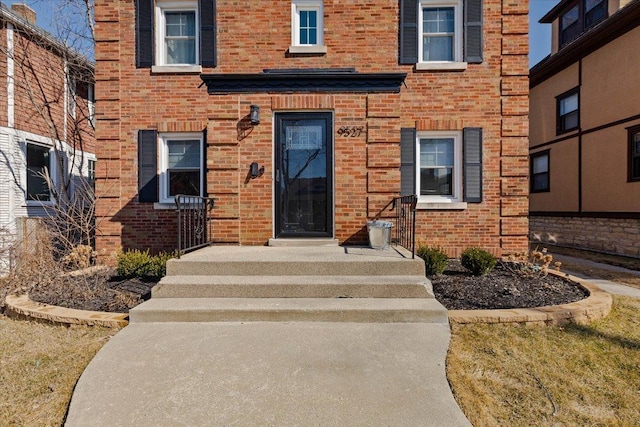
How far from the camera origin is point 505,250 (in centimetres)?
653

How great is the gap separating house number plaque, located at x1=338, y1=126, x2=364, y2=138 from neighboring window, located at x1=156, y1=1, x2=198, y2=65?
328 centimetres

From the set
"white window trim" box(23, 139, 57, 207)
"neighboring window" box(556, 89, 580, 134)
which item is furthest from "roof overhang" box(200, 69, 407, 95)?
"neighboring window" box(556, 89, 580, 134)

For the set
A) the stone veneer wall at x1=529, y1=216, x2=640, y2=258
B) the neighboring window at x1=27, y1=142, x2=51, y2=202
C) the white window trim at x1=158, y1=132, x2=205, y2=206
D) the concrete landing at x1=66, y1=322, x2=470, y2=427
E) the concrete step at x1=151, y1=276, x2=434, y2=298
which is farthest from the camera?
the stone veneer wall at x1=529, y1=216, x2=640, y2=258

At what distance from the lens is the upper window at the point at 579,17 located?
10.7m

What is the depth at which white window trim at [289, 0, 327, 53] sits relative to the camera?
6.35 metres

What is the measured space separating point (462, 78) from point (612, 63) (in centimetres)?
636

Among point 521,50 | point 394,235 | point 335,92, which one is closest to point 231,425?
point 394,235

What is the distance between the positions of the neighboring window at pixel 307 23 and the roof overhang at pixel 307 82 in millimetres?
1016

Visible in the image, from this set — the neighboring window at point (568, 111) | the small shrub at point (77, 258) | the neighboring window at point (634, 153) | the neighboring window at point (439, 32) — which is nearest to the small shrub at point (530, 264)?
the neighboring window at point (439, 32)

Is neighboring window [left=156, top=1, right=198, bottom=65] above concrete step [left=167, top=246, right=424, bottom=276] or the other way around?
above

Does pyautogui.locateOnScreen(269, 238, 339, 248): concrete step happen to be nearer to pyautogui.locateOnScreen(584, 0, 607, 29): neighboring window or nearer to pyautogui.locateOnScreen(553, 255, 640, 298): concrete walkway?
pyautogui.locateOnScreen(553, 255, 640, 298): concrete walkway

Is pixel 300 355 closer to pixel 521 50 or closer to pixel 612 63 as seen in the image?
pixel 521 50

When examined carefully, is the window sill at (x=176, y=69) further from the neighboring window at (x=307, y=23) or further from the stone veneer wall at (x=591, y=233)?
the stone veneer wall at (x=591, y=233)

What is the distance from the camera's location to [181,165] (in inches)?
263
